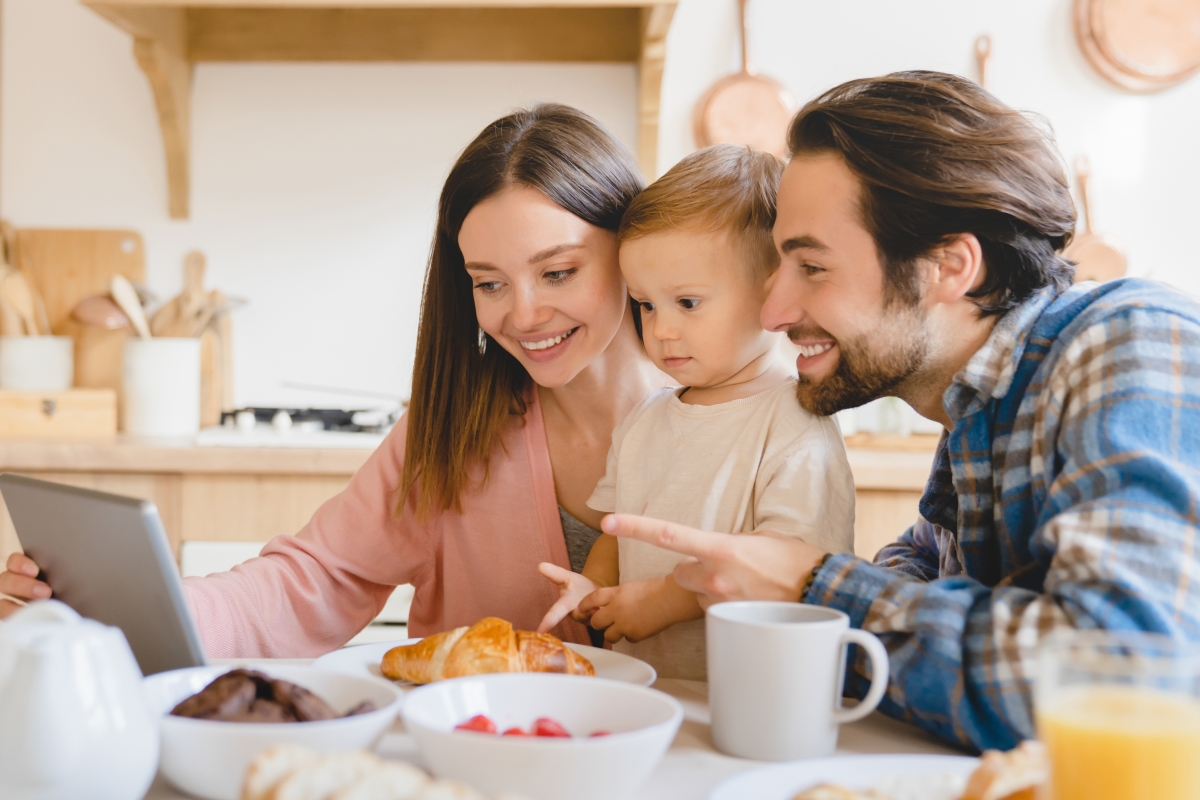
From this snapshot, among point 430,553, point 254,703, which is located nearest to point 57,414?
point 430,553

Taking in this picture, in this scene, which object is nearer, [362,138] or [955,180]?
[955,180]

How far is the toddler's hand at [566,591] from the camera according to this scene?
1.03 metres

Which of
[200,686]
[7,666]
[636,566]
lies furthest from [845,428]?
[7,666]

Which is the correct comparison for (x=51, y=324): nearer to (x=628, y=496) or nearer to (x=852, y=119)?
(x=628, y=496)

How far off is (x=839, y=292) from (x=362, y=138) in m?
1.94

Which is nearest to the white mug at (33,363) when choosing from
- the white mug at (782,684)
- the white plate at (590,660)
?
the white plate at (590,660)

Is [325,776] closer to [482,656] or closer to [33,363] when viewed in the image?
[482,656]

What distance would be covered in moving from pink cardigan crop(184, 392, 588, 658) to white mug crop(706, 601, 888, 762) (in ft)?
2.00

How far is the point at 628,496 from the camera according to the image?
129cm

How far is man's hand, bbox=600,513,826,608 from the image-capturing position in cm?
88

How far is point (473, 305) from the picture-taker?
1.47m

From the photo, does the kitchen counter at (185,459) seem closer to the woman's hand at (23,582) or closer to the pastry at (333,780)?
the woman's hand at (23,582)

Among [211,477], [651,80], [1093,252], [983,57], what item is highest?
[983,57]

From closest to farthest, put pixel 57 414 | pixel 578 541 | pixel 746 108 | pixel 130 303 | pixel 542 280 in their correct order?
pixel 542 280
pixel 578 541
pixel 57 414
pixel 130 303
pixel 746 108
